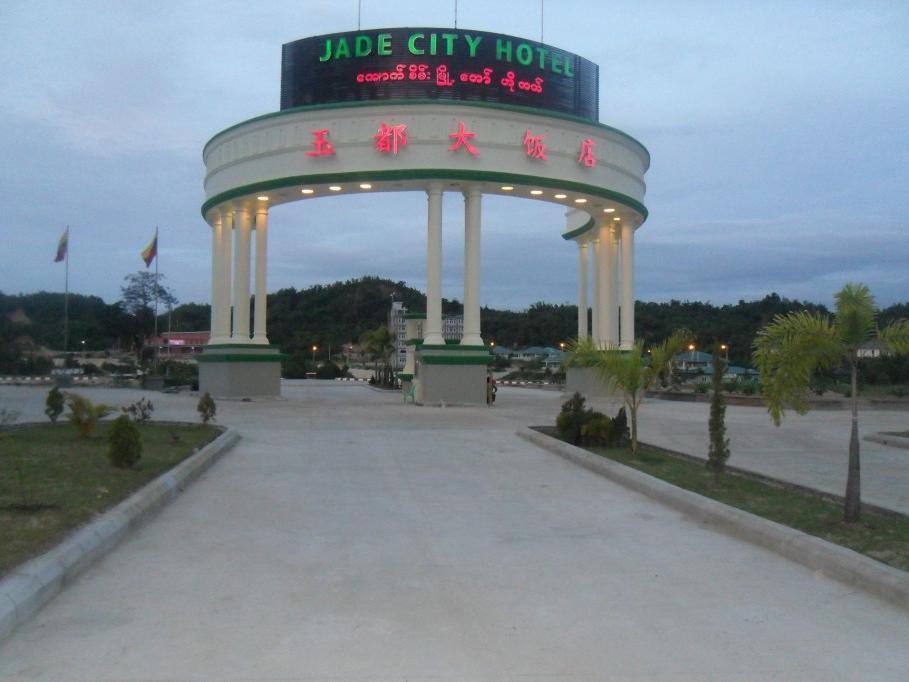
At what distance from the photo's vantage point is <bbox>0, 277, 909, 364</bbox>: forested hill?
226ft

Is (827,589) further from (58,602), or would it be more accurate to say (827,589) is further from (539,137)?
(539,137)

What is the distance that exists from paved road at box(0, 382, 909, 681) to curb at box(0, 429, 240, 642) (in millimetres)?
141

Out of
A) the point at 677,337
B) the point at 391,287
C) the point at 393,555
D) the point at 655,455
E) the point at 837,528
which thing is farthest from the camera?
the point at 391,287

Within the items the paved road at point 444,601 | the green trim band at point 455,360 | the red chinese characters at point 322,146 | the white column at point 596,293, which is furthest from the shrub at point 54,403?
the white column at point 596,293

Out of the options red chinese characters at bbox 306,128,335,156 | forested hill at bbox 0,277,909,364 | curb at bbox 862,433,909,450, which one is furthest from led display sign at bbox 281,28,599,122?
forested hill at bbox 0,277,909,364

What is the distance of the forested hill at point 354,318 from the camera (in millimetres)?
69000

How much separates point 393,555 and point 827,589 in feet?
12.3

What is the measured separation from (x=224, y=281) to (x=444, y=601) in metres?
29.4

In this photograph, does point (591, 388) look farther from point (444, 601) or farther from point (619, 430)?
point (444, 601)

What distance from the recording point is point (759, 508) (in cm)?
983

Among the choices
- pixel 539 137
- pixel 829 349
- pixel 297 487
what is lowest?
pixel 297 487

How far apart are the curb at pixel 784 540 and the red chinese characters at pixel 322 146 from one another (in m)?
19.7

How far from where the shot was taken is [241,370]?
1292 inches

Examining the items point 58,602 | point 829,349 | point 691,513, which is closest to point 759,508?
point 691,513
